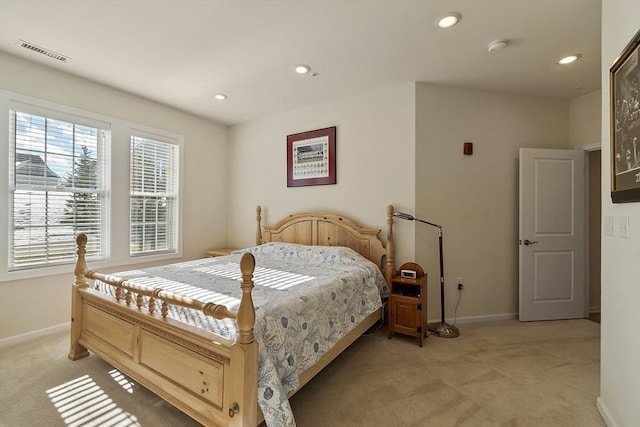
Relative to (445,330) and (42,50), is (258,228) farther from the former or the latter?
(42,50)

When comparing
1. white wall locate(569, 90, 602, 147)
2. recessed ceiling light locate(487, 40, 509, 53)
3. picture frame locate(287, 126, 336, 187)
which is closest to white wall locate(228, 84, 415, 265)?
picture frame locate(287, 126, 336, 187)

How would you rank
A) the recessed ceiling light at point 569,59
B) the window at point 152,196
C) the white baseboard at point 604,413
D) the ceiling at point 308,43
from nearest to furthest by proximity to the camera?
the white baseboard at point 604,413 → the ceiling at point 308,43 → the recessed ceiling light at point 569,59 → the window at point 152,196

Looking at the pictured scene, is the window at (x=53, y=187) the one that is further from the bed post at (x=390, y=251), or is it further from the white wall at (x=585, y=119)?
the white wall at (x=585, y=119)

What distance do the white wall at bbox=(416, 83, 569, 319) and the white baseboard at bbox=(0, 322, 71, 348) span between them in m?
3.64

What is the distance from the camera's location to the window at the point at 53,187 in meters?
2.60

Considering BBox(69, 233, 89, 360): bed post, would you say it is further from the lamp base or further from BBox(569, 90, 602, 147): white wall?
BBox(569, 90, 602, 147): white wall

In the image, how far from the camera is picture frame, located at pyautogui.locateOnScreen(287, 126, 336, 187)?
3.48 metres

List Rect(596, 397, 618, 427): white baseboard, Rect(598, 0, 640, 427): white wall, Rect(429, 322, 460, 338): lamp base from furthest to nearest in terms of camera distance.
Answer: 1. Rect(429, 322, 460, 338): lamp base
2. Rect(596, 397, 618, 427): white baseboard
3. Rect(598, 0, 640, 427): white wall

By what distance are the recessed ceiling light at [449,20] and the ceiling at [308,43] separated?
42 millimetres

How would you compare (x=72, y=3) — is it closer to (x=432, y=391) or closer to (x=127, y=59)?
(x=127, y=59)

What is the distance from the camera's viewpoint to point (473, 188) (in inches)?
124

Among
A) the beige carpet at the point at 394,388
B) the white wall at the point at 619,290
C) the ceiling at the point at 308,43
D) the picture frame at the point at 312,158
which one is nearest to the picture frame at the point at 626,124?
the white wall at the point at 619,290

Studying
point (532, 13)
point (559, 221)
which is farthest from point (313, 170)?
point (559, 221)

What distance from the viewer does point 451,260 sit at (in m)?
3.09
